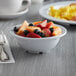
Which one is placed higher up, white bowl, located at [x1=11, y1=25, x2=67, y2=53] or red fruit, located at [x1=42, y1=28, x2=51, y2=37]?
red fruit, located at [x1=42, y1=28, x2=51, y2=37]

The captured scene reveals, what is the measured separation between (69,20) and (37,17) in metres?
0.22

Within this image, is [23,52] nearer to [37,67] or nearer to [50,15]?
[37,67]

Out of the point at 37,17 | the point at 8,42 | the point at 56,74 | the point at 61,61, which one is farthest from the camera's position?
the point at 37,17

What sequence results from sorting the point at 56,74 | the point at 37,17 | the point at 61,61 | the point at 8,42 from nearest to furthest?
the point at 56,74 < the point at 61,61 < the point at 8,42 < the point at 37,17

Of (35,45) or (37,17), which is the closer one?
(35,45)

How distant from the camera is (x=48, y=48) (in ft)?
3.49

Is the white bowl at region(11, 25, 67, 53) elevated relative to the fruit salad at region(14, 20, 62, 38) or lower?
lower

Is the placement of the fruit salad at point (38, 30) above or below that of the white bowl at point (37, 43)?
above

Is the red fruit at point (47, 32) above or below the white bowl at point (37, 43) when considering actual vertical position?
above

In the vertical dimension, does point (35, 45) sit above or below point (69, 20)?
above

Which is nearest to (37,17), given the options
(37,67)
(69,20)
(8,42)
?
(69,20)

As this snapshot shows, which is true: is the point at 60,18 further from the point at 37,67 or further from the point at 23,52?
the point at 37,67

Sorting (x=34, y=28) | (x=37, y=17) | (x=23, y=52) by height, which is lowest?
(x=37, y=17)

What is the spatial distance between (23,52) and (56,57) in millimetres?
127
